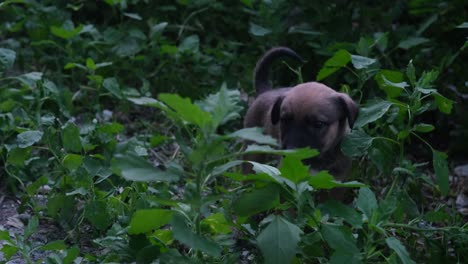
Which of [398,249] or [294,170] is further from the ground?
[294,170]

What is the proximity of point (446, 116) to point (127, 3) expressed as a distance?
8.71 feet

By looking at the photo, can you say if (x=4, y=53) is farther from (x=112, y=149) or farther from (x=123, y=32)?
(x=123, y=32)

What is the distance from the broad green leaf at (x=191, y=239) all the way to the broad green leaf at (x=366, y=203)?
65 cm

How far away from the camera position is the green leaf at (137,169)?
2934mm

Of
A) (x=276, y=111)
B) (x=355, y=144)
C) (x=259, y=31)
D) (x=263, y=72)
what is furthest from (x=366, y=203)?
(x=259, y=31)

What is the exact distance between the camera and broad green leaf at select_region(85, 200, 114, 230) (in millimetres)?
3986

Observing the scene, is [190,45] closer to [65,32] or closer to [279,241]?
[65,32]

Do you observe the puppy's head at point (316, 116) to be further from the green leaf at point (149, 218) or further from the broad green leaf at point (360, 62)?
the green leaf at point (149, 218)

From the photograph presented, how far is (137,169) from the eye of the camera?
117 inches

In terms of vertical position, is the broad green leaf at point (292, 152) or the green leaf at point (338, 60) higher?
the broad green leaf at point (292, 152)

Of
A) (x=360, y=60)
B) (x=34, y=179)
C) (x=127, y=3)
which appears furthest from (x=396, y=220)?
(x=127, y=3)

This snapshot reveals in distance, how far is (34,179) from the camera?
15.5 feet

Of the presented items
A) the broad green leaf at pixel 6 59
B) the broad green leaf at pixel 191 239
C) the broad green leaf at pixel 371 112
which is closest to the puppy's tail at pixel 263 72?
the broad green leaf at pixel 371 112

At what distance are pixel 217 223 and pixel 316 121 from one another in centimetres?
129
